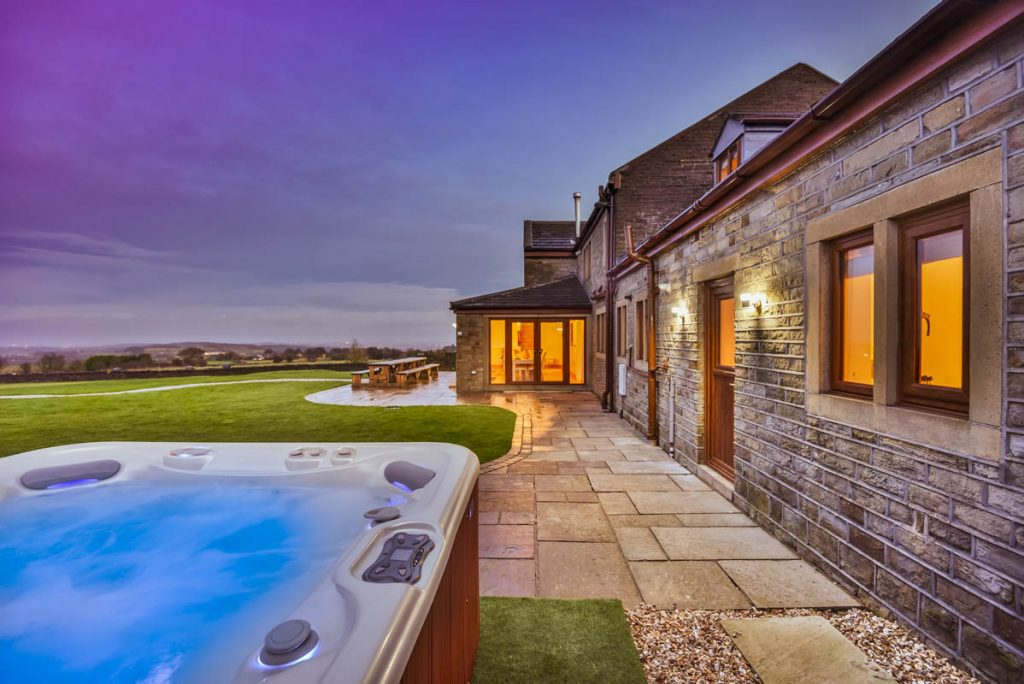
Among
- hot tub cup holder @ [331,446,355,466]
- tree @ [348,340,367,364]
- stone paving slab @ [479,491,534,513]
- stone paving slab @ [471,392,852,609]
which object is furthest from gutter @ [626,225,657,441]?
tree @ [348,340,367,364]

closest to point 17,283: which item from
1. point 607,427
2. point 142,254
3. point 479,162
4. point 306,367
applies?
point 142,254

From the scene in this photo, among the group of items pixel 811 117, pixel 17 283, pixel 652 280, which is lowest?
pixel 652 280

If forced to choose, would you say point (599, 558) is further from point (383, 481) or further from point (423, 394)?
point (423, 394)

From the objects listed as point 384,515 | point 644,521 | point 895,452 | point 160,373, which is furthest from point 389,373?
point 895,452

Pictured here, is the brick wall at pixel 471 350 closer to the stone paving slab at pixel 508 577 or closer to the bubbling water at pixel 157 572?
the bubbling water at pixel 157 572

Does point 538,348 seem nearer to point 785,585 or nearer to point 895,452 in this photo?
point 785,585

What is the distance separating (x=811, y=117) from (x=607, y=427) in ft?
17.2

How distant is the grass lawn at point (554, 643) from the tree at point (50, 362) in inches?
820

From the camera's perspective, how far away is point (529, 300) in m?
11.5

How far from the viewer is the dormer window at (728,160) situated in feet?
20.0

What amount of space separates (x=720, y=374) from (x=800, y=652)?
Answer: 108 inches

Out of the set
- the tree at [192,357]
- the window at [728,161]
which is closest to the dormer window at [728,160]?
the window at [728,161]

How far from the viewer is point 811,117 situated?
241 centimetres

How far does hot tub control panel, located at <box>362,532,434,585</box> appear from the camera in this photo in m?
1.26
